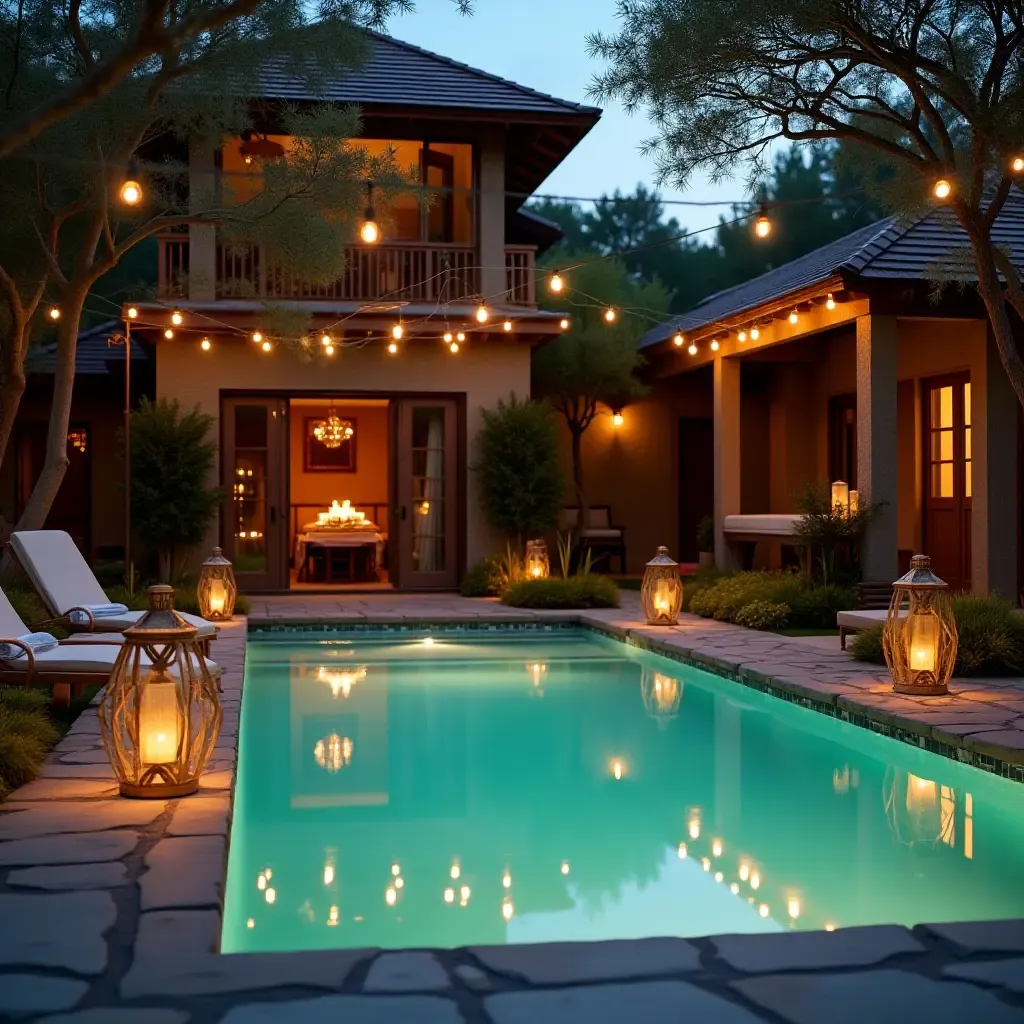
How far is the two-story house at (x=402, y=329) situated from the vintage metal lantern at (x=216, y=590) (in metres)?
3.50

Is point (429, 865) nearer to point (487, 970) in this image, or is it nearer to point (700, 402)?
point (487, 970)

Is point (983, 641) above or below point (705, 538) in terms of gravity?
below

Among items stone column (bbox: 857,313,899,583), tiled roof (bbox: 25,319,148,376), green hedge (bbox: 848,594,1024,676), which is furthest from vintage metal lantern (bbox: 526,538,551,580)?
green hedge (bbox: 848,594,1024,676)

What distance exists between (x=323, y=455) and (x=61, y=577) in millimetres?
12553

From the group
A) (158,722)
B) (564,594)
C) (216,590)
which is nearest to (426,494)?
(564,594)

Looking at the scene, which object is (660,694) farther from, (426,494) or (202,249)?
(202,249)

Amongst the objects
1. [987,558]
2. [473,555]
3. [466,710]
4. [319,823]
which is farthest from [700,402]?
[319,823]

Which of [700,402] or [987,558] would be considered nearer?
[987,558]

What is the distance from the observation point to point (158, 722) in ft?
16.2

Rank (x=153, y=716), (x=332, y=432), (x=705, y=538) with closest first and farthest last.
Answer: (x=153, y=716), (x=705, y=538), (x=332, y=432)

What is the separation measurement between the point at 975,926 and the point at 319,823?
3000 millimetres

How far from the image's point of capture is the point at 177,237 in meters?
15.1

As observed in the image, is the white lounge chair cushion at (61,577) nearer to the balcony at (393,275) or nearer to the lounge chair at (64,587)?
the lounge chair at (64,587)

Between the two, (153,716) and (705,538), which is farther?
Result: (705,538)
